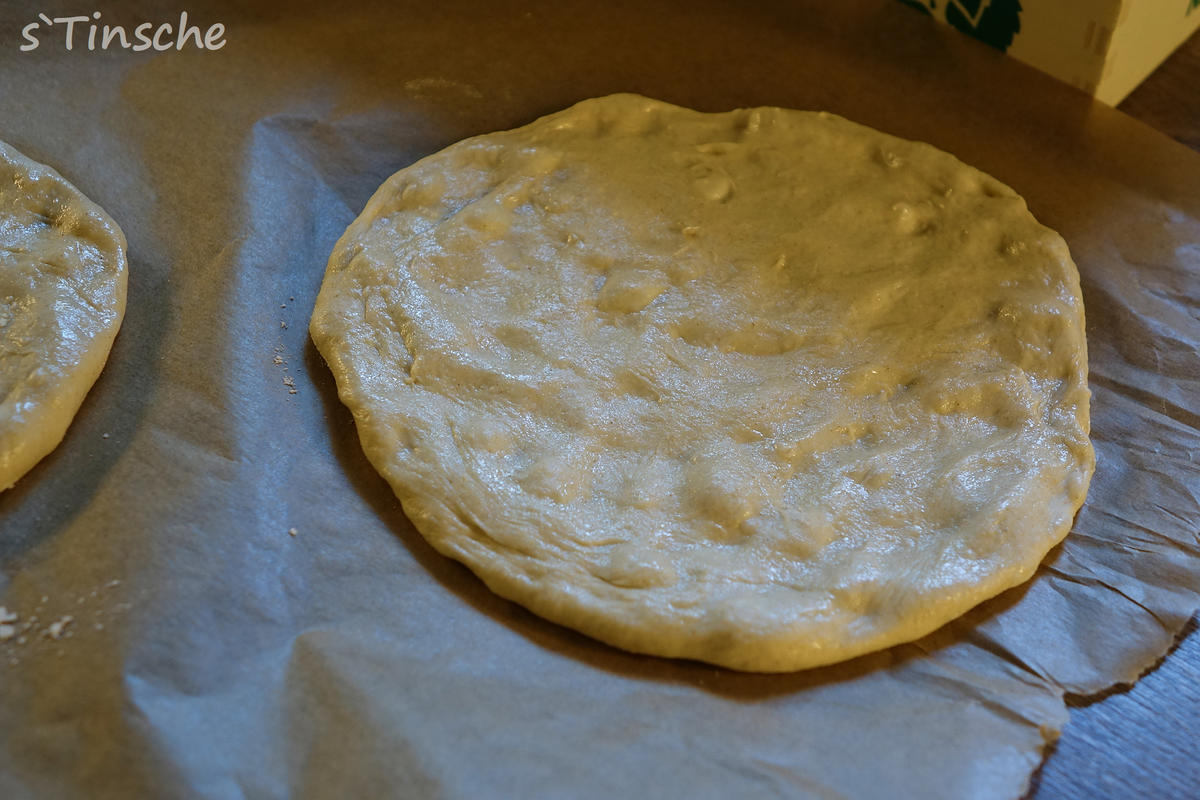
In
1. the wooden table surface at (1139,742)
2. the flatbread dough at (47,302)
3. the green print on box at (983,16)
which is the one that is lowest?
the wooden table surface at (1139,742)

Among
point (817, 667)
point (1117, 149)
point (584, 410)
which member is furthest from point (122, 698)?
point (1117, 149)

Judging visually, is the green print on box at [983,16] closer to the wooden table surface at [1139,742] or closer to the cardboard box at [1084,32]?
the cardboard box at [1084,32]

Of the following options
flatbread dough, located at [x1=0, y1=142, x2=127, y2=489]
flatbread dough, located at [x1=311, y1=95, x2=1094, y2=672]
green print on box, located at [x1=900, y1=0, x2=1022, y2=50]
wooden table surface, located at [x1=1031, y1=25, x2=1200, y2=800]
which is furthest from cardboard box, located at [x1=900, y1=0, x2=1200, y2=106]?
flatbread dough, located at [x1=0, y1=142, x2=127, y2=489]

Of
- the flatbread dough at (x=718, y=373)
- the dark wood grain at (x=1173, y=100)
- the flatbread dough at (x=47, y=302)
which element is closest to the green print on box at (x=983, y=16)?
the dark wood grain at (x=1173, y=100)

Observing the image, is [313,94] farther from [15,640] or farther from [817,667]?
[817,667]

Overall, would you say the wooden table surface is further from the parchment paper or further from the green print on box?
the green print on box
